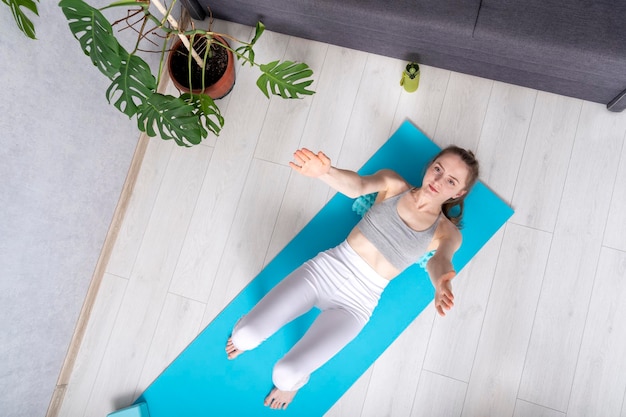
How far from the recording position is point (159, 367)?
2158 mm

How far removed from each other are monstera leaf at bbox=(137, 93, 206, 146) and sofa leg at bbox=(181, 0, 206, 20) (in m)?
0.85

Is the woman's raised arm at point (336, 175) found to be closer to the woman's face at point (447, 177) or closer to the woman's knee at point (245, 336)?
the woman's face at point (447, 177)

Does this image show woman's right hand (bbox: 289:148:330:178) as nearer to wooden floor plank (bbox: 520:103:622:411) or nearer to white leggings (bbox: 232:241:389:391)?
white leggings (bbox: 232:241:389:391)

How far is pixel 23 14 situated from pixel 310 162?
0.99 metres

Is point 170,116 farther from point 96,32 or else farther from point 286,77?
point 286,77

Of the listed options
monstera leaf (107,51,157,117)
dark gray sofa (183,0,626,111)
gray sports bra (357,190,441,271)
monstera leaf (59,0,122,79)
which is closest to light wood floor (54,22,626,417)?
dark gray sofa (183,0,626,111)

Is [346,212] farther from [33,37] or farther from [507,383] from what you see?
[33,37]

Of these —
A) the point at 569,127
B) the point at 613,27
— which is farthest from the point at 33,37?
the point at 569,127

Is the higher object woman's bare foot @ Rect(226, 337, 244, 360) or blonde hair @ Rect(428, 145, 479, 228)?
blonde hair @ Rect(428, 145, 479, 228)

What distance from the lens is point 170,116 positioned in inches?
64.6

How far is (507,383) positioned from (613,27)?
1.53 m

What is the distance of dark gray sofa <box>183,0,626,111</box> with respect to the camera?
5.76 feet

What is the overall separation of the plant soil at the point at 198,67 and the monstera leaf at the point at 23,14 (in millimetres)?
692

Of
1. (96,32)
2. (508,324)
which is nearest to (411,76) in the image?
(508,324)
